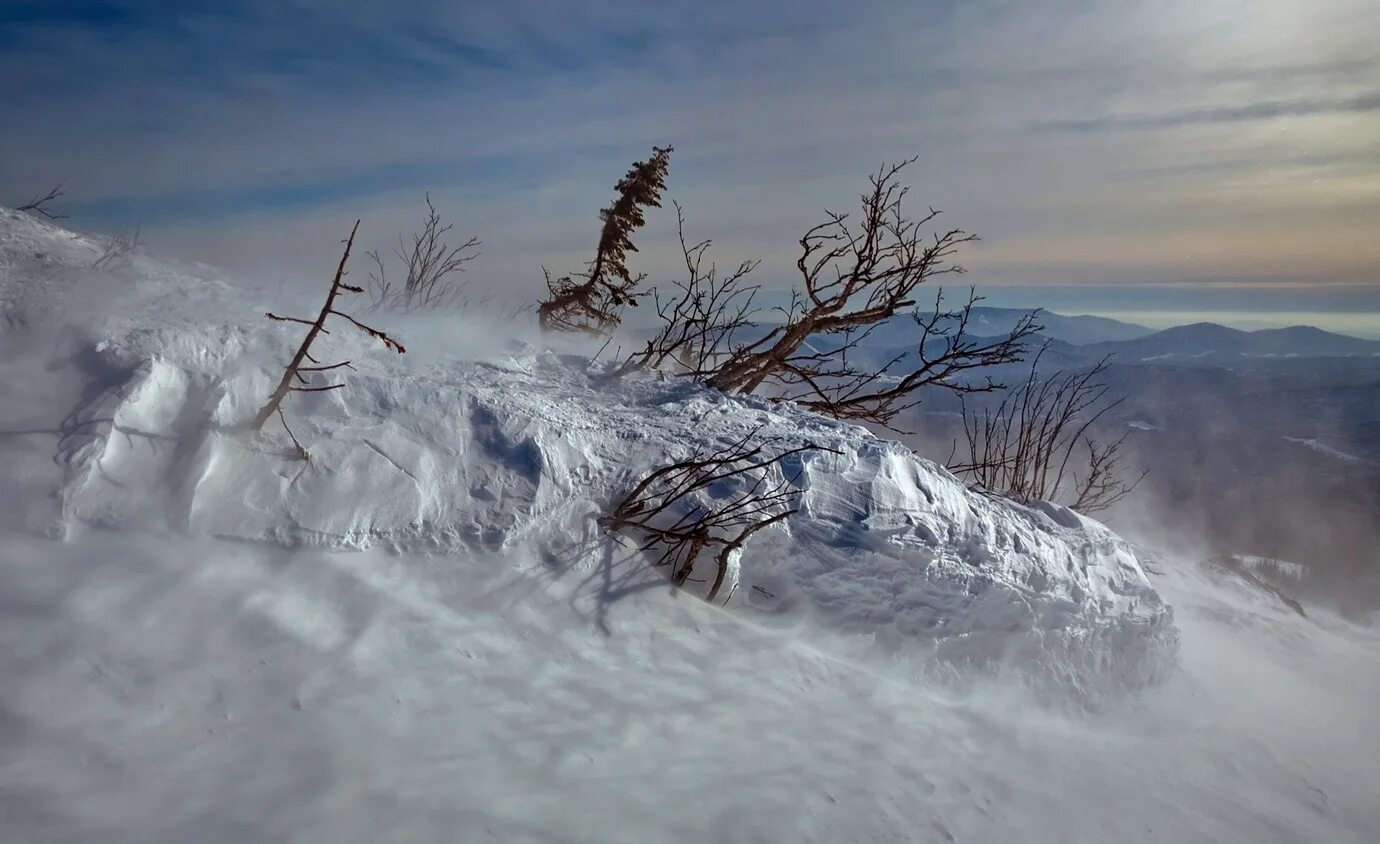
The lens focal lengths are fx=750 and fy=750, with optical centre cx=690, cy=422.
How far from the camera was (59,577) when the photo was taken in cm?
229

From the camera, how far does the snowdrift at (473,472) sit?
275 centimetres

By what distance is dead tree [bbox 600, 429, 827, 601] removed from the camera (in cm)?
331

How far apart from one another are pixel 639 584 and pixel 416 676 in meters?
1.01

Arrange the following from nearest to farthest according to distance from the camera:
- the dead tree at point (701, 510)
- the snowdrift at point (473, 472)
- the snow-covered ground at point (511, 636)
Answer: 1. the snow-covered ground at point (511, 636)
2. the snowdrift at point (473, 472)
3. the dead tree at point (701, 510)

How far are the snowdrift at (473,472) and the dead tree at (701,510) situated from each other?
0.09 meters

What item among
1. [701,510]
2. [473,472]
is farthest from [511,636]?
[701,510]

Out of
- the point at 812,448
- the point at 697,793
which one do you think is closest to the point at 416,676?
the point at 697,793

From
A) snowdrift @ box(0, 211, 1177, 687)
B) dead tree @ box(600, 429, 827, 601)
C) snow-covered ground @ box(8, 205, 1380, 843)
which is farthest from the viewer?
dead tree @ box(600, 429, 827, 601)

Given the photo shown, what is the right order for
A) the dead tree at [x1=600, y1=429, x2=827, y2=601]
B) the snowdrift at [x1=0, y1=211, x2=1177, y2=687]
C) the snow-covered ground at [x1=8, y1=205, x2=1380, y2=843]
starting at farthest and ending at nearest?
the dead tree at [x1=600, y1=429, x2=827, y2=601] < the snowdrift at [x1=0, y1=211, x2=1177, y2=687] < the snow-covered ground at [x1=8, y1=205, x2=1380, y2=843]

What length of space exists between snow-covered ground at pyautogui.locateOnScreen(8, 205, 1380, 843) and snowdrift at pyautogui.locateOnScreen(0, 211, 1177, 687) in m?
0.02

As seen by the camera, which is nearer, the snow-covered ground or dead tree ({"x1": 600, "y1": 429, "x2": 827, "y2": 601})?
the snow-covered ground

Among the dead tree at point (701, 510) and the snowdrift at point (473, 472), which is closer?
the snowdrift at point (473, 472)

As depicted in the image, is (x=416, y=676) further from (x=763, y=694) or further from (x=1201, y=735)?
(x=1201, y=735)

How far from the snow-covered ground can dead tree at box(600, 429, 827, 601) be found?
0.11m
